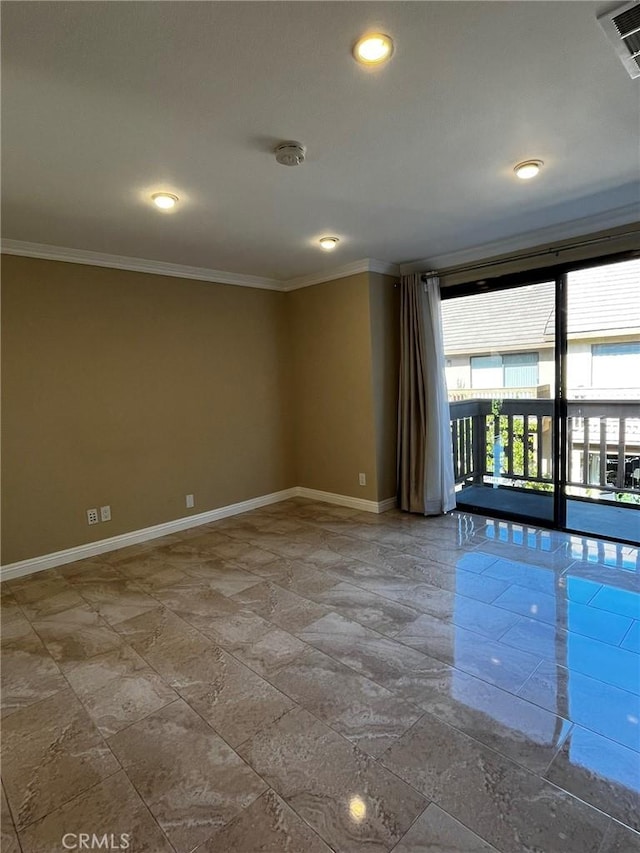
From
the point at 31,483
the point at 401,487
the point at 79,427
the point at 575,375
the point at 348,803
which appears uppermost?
the point at 575,375

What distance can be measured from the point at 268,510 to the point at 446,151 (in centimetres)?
357

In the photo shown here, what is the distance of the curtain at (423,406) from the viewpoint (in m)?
4.09

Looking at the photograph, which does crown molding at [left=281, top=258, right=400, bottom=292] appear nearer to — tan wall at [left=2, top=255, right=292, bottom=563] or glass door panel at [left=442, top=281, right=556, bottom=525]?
tan wall at [left=2, top=255, right=292, bottom=563]

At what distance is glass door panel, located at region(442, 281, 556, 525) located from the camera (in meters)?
3.74

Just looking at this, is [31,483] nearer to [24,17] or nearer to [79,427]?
[79,427]

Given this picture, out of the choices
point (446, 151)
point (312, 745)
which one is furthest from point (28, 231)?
point (312, 745)

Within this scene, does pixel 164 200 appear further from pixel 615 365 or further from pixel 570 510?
pixel 570 510

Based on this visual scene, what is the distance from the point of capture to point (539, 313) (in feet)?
12.1

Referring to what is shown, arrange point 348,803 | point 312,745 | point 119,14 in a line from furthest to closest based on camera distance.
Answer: point 312,745
point 348,803
point 119,14

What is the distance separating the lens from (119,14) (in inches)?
51.1

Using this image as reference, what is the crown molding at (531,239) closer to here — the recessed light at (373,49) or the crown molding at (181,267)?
the crown molding at (181,267)

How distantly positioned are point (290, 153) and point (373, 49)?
66 centimetres

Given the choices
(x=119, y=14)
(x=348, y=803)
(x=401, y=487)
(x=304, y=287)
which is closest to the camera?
(x=119, y=14)

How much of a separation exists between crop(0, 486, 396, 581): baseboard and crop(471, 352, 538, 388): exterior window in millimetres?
1504
